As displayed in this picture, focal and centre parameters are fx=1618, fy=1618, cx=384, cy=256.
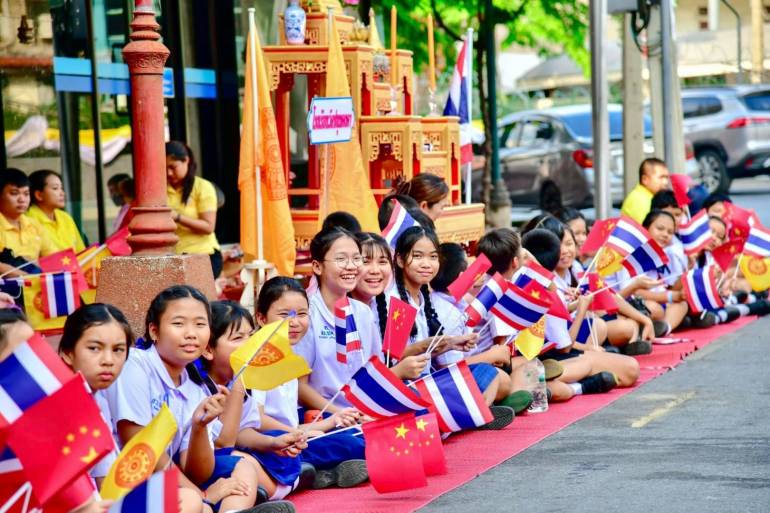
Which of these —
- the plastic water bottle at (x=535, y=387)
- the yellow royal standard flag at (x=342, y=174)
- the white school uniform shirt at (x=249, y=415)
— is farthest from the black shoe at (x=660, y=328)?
the white school uniform shirt at (x=249, y=415)

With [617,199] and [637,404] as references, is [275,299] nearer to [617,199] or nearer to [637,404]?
[637,404]

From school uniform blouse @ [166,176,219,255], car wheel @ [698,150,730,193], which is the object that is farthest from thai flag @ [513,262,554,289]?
car wheel @ [698,150,730,193]

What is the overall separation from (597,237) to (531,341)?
9.18 ft

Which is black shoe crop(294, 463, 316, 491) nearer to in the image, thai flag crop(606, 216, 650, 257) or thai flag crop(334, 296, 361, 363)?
thai flag crop(334, 296, 361, 363)

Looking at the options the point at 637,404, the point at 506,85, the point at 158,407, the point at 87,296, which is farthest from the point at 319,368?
the point at 506,85

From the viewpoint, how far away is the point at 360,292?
8.21 metres

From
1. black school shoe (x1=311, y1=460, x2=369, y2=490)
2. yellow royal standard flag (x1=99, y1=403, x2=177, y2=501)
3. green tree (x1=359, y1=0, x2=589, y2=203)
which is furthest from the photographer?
green tree (x1=359, y1=0, x2=589, y2=203)

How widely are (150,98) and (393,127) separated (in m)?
4.08

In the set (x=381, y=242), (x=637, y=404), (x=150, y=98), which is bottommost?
(x=637, y=404)

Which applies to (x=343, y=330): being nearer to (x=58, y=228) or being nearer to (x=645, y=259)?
(x=58, y=228)

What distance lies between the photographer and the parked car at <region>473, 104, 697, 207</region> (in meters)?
23.2

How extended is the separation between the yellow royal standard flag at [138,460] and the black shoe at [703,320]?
8.29m

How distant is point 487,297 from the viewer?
8.52 metres

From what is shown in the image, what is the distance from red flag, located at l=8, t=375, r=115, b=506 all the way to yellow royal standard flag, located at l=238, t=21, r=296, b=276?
6689mm
